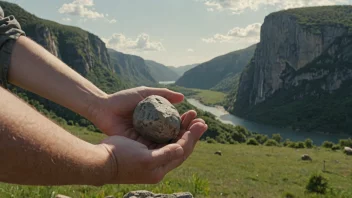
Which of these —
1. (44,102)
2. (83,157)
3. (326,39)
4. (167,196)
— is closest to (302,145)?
(167,196)

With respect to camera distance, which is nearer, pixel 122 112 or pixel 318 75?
pixel 122 112

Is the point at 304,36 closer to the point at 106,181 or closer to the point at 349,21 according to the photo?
the point at 349,21

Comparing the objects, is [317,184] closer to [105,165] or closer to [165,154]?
[165,154]

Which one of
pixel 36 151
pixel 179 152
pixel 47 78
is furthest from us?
pixel 47 78

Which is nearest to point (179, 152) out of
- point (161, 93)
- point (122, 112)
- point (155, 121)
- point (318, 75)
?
point (155, 121)

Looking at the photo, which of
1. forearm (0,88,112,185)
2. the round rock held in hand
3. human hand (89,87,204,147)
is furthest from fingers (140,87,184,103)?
forearm (0,88,112,185)

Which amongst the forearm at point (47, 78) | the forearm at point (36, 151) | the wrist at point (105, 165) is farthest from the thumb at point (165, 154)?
the forearm at point (47, 78)
